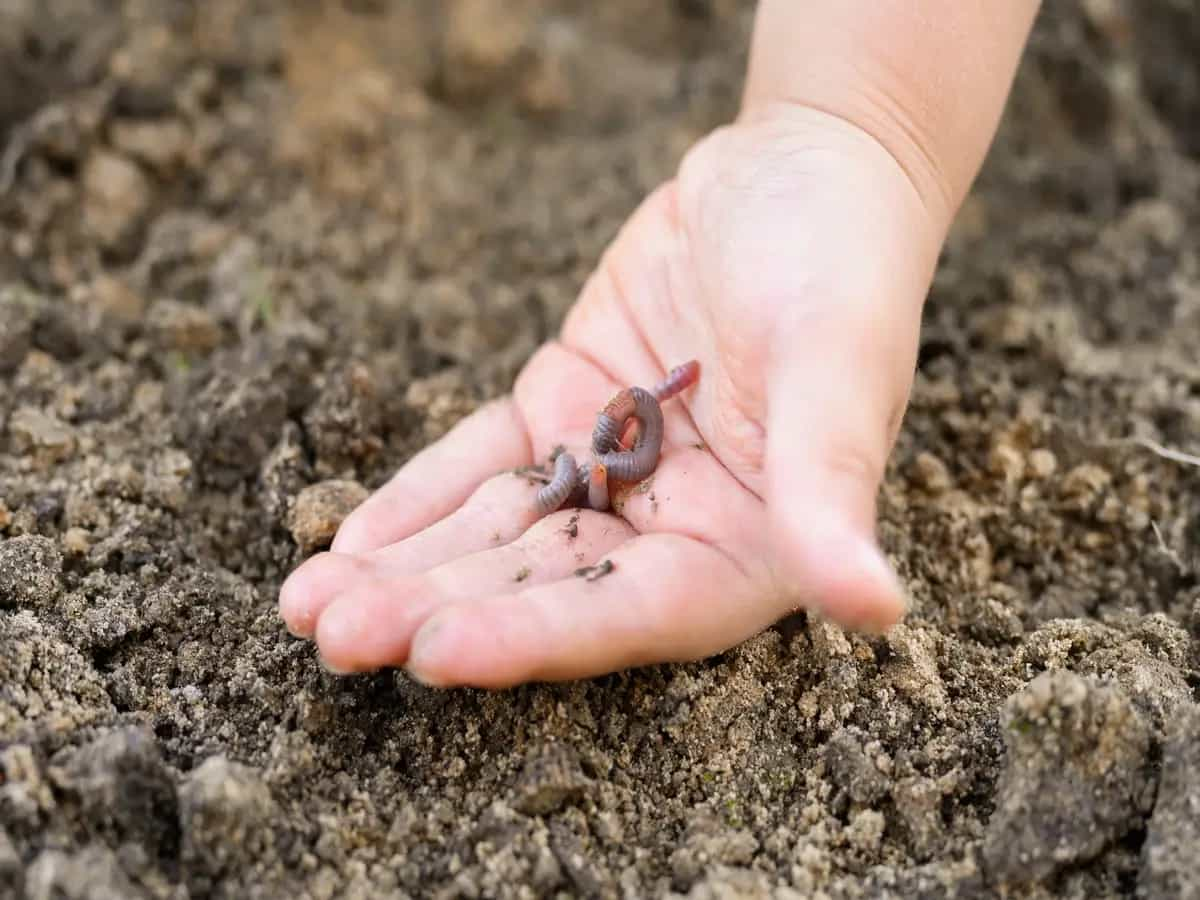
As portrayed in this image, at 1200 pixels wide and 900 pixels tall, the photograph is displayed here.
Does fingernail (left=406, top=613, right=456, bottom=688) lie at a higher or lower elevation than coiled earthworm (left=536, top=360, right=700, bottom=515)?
lower

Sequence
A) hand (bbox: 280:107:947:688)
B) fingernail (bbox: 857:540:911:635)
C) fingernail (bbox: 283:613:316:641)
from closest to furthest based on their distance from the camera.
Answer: fingernail (bbox: 857:540:911:635)
hand (bbox: 280:107:947:688)
fingernail (bbox: 283:613:316:641)

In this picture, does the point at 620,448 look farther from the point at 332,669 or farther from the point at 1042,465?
the point at 1042,465

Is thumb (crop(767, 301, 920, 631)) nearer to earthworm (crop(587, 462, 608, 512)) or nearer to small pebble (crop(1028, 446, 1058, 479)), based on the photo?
earthworm (crop(587, 462, 608, 512))

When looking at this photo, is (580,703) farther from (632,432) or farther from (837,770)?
(632,432)

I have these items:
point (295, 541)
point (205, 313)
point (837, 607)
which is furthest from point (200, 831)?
point (205, 313)

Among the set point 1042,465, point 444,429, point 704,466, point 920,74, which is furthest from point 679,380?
point 1042,465

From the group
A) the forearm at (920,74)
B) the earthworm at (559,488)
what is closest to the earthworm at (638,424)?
the earthworm at (559,488)

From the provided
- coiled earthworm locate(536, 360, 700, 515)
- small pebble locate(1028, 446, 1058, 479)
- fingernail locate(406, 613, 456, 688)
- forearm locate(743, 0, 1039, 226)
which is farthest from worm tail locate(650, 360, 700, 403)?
small pebble locate(1028, 446, 1058, 479)

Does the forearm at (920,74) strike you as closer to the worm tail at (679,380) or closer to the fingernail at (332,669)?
the worm tail at (679,380)
